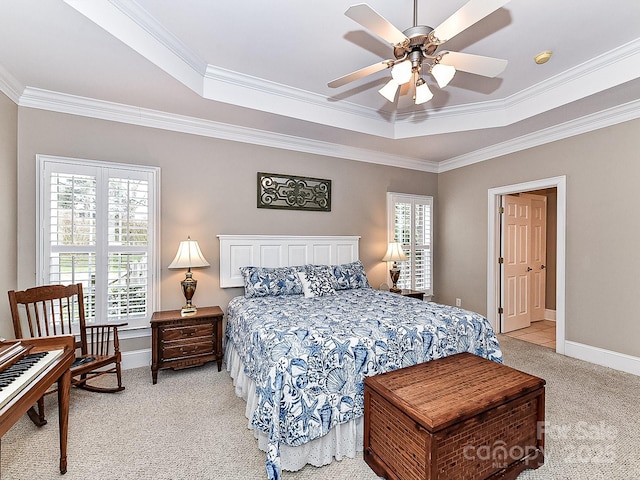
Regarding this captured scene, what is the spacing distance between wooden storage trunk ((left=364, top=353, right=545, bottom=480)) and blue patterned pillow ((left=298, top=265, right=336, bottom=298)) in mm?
1524

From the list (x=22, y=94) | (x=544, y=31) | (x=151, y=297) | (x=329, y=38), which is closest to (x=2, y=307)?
(x=151, y=297)

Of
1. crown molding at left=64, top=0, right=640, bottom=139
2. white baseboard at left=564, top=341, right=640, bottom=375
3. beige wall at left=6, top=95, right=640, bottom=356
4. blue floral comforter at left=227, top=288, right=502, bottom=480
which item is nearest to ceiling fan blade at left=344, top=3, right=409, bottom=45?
crown molding at left=64, top=0, right=640, bottom=139

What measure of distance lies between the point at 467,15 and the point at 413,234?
12.3 feet

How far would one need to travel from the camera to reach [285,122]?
357 cm

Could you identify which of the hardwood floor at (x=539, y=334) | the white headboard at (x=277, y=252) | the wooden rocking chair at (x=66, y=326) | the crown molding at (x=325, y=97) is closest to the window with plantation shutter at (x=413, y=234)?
the white headboard at (x=277, y=252)

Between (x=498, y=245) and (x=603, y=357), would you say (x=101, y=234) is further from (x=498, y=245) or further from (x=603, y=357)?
(x=603, y=357)

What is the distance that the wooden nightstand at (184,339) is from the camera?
2.95 meters

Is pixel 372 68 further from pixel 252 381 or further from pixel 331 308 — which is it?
pixel 252 381

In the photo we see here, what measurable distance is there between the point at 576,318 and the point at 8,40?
5.92 metres

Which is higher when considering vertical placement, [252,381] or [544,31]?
A: [544,31]

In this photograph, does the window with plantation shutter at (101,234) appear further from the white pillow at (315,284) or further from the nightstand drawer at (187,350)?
the white pillow at (315,284)

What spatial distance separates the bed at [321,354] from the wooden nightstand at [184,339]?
0.18 m

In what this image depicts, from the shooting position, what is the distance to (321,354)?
196 cm

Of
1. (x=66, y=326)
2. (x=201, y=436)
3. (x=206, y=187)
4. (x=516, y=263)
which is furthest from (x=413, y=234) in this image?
(x=66, y=326)
